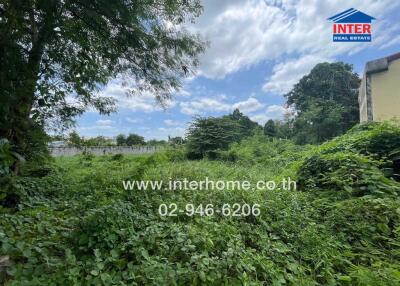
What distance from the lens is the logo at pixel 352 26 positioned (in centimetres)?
466

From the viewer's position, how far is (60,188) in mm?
3357

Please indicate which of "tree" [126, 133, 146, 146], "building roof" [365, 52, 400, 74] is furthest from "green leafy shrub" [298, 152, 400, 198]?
"tree" [126, 133, 146, 146]

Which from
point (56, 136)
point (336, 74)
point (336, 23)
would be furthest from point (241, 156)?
point (336, 74)

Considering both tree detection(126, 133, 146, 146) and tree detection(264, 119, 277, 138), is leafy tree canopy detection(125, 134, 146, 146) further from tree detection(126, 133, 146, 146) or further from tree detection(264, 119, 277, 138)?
tree detection(264, 119, 277, 138)

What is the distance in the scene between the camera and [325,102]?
19.0 m

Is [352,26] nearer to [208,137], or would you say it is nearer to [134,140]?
[208,137]

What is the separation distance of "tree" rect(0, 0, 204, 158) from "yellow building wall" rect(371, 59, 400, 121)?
672cm

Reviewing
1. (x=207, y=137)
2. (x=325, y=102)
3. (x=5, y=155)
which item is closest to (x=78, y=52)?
(x=5, y=155)

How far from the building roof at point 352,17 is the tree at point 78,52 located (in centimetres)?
271

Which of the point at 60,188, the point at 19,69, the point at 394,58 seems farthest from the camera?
the point at 394,58

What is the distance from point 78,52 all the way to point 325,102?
1930cm

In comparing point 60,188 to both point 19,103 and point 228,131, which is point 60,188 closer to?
point 19,103

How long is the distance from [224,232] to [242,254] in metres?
0.34

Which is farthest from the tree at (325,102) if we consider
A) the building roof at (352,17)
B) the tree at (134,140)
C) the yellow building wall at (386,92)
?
the building roof at (352,17)
